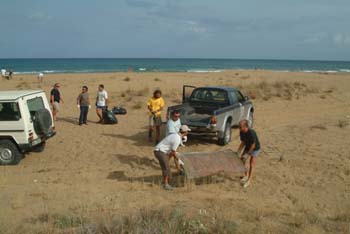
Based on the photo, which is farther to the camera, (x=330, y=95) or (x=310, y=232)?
(x=330, y=95)

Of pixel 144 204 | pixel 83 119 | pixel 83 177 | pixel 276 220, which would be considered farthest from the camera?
pixel 83 119

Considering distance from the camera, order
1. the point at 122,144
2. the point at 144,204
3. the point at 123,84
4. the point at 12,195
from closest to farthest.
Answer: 1. the point at 144,204
2. the point at 12,195
3. the point at 122,144
4. the point at 123,84

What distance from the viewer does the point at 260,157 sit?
10.5m

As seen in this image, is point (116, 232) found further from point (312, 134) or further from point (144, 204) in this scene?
point (312, 134)

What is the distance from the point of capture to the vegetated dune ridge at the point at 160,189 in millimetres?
6047

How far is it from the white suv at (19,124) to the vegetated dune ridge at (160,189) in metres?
0.47

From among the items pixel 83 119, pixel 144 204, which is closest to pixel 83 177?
pixel 144 204

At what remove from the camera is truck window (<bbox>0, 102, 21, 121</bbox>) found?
32.0 ft

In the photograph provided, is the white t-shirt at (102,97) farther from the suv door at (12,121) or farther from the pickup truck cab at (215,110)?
the suv door at (12,121)

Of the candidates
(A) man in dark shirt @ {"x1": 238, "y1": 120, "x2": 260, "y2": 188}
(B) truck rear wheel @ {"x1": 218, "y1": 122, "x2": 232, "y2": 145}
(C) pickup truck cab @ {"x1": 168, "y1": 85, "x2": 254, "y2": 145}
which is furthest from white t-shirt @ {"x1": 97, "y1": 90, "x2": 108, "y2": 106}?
(A) man in dark shirt @ {"x1": 238, "y1": 120, "x2": 260, "y2": 188}

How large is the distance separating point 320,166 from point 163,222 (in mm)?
5304

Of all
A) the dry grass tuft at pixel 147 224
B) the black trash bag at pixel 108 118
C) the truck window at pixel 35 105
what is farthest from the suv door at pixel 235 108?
the dry grass tuft at pixel 147 224

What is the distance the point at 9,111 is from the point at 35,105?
2.45 feet

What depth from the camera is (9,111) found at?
982cm
